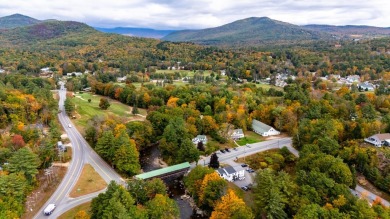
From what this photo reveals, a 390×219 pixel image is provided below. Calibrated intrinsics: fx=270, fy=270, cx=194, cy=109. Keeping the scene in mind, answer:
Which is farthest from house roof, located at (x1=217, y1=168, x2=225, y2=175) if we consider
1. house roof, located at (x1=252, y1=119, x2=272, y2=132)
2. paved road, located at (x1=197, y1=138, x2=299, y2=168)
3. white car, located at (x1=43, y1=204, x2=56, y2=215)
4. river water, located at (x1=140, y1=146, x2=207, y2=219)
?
white car, located at (x1=43, y1=204, x2=56, y2=215)

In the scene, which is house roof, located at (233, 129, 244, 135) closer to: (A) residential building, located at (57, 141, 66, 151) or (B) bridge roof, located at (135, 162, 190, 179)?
(B) bridge roof, located at (135, 162, 190, 179)

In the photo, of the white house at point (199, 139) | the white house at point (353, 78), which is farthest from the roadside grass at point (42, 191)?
the white house at point (353, 78)

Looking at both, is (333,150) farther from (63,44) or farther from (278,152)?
(63,44)

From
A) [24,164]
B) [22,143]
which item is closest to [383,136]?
[24,164]

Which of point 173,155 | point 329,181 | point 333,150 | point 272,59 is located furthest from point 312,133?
point 272,59

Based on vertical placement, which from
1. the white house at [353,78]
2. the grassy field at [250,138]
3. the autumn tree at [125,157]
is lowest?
the grassy field at [250,138]

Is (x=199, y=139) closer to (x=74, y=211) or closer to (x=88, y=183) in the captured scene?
(x=88, y=183)

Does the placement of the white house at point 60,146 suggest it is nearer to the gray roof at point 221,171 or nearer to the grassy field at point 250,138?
the gray roof at point 221,171
